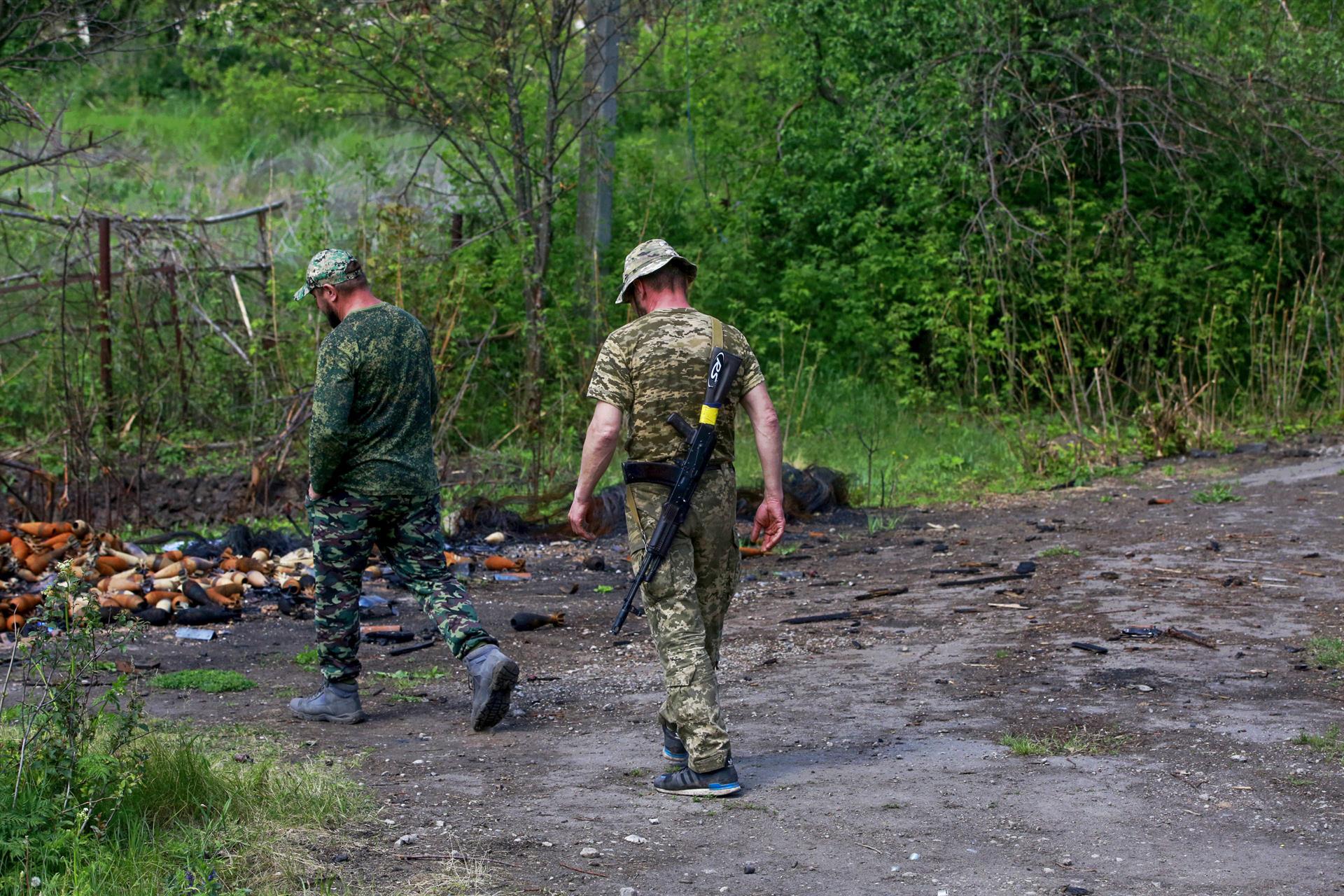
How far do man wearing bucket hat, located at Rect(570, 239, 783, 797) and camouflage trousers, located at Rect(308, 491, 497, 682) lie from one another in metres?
1.08

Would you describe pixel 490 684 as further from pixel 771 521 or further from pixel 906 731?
pixel 906 731

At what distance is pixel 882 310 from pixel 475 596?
9277 millimetres

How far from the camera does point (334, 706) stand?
19.3ft

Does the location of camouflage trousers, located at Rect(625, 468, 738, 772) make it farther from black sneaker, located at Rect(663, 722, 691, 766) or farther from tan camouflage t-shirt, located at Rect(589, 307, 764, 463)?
tan camouflage t-shirt, located at Rect(589, 307, 764, 463)

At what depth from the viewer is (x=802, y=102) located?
1752 centimetres

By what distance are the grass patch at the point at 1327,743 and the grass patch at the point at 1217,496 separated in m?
5.80

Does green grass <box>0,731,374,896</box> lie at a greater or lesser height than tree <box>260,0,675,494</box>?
lesser

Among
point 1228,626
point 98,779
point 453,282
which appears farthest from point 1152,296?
point 98,779

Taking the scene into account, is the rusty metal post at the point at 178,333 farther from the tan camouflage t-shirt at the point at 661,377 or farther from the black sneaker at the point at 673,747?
the black sneaker at the point at 673,747

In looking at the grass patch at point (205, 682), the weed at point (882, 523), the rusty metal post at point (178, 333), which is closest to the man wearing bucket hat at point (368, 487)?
the grass patch at point (205, 682)

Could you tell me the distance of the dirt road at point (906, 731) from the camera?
13.5 feet

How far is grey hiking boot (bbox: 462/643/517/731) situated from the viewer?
5.54 meters

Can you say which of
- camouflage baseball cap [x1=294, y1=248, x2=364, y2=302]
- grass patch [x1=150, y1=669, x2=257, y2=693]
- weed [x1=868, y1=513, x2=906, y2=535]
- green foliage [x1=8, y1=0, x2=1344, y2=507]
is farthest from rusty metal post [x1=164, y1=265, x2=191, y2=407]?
camouflage baseball cap [x1=294, y1=248, x2=364, y2=302]

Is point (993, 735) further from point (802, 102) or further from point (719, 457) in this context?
point (802, 102)
